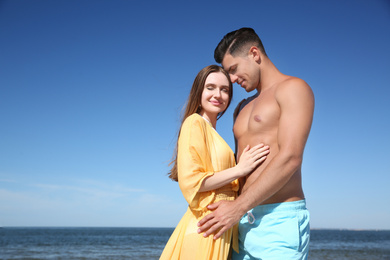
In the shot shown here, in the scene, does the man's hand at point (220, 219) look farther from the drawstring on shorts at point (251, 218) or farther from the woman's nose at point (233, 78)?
the woman's nose at point (233, 78)

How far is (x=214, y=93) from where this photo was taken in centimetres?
304

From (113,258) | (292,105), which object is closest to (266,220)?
(292,105)

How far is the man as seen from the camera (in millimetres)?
2383

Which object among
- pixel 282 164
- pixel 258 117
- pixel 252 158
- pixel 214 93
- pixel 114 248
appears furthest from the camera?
pixel 114 248

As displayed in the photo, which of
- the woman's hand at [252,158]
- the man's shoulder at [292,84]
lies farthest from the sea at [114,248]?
the man's shoulder at [292,84]

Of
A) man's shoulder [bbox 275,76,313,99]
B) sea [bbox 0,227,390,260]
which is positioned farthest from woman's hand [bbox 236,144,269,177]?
sea [bbox 0,227,390,260]

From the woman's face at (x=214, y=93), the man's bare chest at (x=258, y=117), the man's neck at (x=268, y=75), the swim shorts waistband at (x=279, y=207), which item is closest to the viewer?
the swim shorts waistband at (x=279, y=207)

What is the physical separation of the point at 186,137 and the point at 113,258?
15686 millimetres

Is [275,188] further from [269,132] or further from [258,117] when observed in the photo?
[258,117]

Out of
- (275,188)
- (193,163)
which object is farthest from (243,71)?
(275,188)

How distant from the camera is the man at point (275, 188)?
2.38m

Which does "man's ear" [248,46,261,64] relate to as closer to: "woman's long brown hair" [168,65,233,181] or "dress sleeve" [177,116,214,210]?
"woman's long brown hair" [168,65,233,181]

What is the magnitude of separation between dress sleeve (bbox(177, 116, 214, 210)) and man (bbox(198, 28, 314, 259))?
6.1 inches

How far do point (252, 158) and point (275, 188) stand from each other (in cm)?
30
